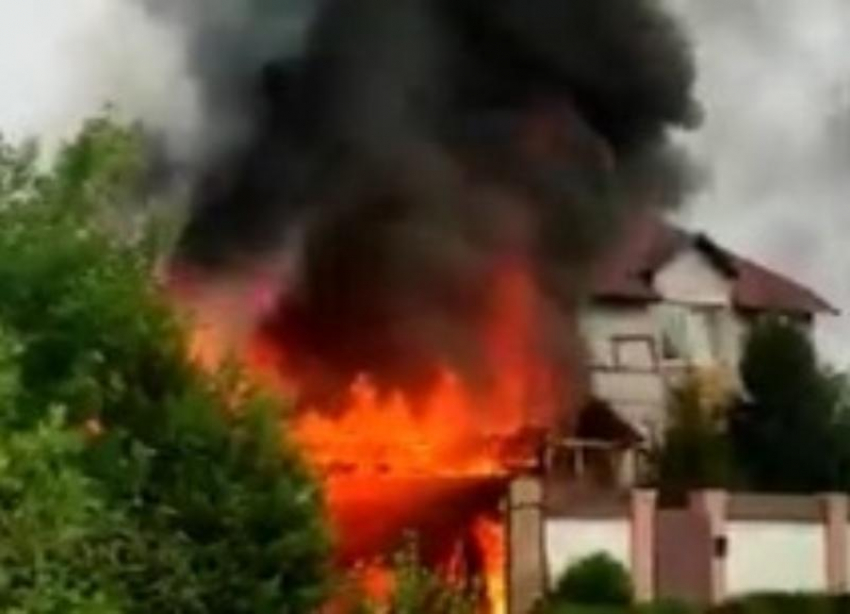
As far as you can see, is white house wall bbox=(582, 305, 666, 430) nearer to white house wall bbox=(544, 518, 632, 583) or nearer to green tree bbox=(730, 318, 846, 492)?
green tree bbox=(730, 318, 846, 492)

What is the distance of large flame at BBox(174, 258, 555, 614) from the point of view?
4281 cm

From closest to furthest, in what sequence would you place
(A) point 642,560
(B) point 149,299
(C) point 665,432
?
(B) point 149,299 < (A) point 642,560 < (C) point 665,432

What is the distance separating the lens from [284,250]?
4944cm

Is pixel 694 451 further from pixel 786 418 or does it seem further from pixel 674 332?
pixel 674 332

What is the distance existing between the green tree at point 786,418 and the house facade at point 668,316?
6.81 feet

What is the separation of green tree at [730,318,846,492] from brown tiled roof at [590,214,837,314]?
372 cm

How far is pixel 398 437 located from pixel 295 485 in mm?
19826

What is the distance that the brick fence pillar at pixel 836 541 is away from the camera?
42531 mm

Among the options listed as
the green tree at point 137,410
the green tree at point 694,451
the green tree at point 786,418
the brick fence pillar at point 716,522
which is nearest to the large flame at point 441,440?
the brick fence pillar at point 716,522

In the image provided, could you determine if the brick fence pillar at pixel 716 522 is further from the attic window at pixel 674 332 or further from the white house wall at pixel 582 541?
the attic window at pixel 674 332

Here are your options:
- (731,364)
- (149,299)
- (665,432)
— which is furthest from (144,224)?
(731,364)

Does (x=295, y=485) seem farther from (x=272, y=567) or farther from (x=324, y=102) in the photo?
(x=324, y=102)

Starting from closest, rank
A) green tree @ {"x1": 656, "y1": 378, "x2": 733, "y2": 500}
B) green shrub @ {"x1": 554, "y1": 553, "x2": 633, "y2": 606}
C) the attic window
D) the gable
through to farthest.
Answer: green shrub @ {"x1": 554, "y1": 553, "x2": 633, "y2": 606} < green tree @ {"x1": 656, "y1": 378, "x2": 733, "y2": 500} < the gable < the attic window

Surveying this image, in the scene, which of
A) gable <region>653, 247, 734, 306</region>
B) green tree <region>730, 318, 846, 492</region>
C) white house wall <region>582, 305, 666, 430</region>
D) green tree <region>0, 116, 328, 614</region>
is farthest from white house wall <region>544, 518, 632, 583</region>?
gable <region>653, 247, 734, 306</region>
